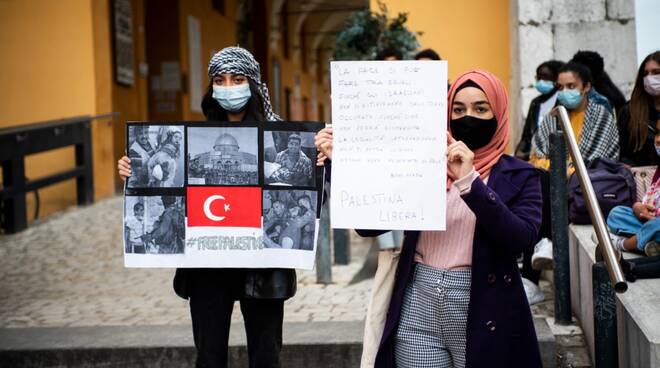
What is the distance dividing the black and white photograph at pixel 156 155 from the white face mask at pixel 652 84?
3109 millimetres

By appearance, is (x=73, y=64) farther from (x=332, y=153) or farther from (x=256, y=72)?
(x=332, y=153)

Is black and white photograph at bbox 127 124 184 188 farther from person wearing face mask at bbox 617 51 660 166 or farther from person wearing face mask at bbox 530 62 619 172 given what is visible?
person wearing face mask at bbox 617 51 660 166

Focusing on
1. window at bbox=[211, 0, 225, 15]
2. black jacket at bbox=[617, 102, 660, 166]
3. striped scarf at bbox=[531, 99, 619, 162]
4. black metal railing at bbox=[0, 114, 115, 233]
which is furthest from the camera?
window at bbox=[211, 0, 225, 15]

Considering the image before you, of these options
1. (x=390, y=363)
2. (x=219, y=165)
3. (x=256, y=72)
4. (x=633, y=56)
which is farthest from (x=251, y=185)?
(x=633, y=56)

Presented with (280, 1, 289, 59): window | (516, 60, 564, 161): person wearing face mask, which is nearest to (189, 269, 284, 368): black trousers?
(516, 60, 564, 161): person wearing face mask

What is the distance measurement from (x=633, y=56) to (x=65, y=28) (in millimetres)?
8162

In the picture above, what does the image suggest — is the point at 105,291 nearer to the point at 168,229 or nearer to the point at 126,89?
the point at 168,229

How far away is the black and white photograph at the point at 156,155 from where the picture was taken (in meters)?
3.59

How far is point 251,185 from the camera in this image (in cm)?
Answer: 358

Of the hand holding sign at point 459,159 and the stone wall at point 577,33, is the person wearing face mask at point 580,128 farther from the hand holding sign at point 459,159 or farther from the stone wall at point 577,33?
the hand holding sign at point 459,159

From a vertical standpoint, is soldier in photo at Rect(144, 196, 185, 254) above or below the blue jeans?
above

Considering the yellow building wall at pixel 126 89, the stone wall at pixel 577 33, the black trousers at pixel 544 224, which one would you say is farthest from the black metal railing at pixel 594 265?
the yellow building wall at pixel 126 89

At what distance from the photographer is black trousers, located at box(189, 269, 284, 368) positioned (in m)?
3.62

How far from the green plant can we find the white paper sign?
621 centimetres
